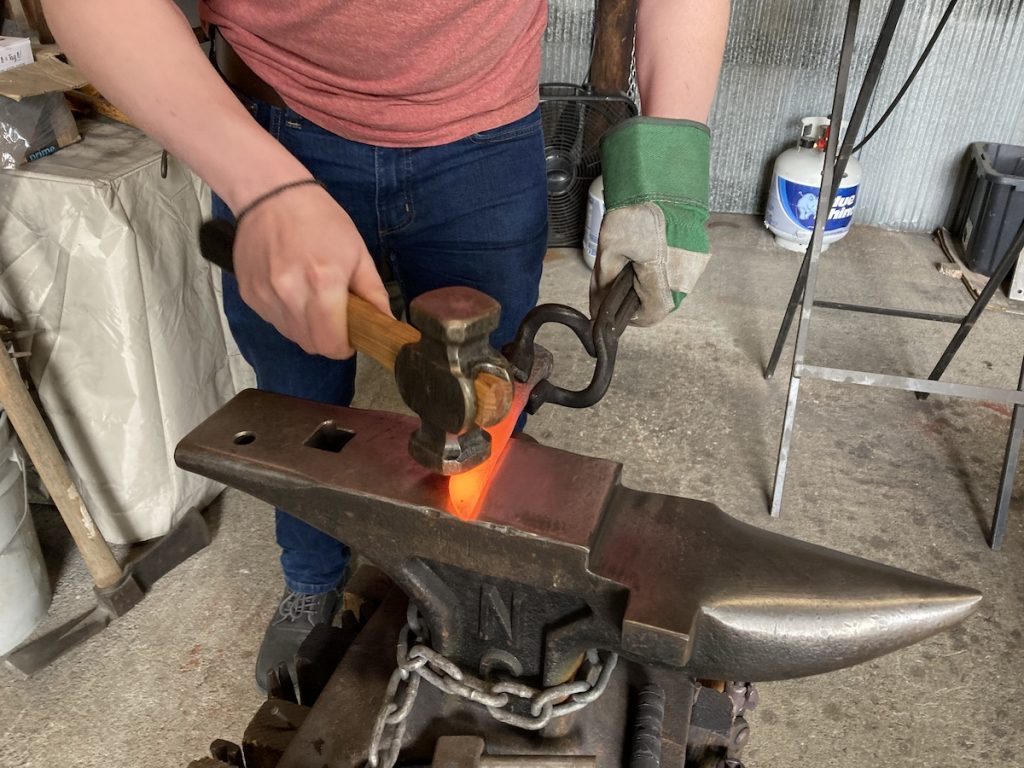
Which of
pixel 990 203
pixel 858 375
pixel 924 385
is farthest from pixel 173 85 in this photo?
pixel 990 203

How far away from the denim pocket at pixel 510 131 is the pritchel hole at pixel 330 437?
558 mm

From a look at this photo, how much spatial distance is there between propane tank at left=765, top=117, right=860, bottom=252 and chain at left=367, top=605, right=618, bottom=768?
112 inches

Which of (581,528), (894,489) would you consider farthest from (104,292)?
(894,489)

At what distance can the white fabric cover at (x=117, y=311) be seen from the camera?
1.62 meters

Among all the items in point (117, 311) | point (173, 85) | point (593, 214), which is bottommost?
point (593, 214)

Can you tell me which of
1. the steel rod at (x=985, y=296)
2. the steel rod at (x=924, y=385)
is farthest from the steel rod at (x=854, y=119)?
the steel rod at (x=985, y=296)

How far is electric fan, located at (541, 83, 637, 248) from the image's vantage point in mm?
3055

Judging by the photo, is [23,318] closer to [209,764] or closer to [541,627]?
[209,764]

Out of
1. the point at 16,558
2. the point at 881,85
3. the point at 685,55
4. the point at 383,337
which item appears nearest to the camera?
the point at 383,337

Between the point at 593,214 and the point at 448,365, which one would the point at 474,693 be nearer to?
the point at 448,365

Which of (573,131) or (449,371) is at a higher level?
(449,371)

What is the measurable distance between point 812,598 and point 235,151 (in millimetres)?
738

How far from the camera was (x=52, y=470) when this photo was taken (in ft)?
5.30

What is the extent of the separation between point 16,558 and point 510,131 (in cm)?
140
